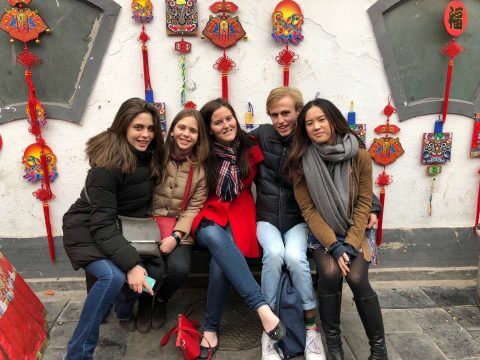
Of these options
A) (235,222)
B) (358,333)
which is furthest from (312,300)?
(235,222)

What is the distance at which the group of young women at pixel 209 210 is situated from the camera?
2.42 metres

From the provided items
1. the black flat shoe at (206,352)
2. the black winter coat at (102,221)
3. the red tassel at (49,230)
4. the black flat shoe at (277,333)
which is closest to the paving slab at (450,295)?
the black flat shoe at (277,333)

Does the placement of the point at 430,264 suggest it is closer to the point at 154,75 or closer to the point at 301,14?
the point at 301,14

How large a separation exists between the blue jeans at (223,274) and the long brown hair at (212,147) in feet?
1.10

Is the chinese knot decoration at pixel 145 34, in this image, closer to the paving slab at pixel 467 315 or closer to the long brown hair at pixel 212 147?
the long brown hair at pixel 212 147

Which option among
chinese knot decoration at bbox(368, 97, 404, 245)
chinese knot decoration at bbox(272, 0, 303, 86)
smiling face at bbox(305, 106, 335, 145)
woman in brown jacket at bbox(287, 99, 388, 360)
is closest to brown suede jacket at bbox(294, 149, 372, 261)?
woman in brown jacket at bbox(287, 99, 388, 360)

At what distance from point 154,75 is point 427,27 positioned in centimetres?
219

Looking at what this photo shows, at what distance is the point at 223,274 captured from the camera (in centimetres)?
259

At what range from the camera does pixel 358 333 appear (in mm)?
2828

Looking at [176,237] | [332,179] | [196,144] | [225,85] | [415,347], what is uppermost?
[225,85]

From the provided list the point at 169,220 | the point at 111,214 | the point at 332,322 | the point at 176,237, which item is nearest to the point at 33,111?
the point at 111,214

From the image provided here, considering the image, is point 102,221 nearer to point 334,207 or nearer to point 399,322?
point 334,207

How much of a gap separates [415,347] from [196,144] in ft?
6.44

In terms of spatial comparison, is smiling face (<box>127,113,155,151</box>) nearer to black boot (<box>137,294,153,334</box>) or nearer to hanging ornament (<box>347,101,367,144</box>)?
black boot (<box>137,294,153,334</box>)
